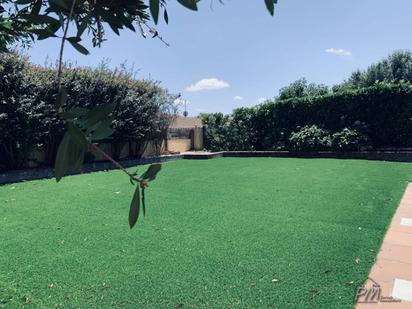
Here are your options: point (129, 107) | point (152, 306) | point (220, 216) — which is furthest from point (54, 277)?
point (129, 107)

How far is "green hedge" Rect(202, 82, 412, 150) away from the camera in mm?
15547

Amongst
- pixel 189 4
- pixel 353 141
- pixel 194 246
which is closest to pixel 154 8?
pixel 189 4

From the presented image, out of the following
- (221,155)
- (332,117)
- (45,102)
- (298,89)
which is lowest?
(221,155)

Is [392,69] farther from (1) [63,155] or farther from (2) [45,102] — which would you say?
(1) [63,155]

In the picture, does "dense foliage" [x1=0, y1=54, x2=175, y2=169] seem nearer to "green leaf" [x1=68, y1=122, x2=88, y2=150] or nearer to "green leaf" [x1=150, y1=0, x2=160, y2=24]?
"green leaf" [x1=150, y1=0, x2=160, y2=24]

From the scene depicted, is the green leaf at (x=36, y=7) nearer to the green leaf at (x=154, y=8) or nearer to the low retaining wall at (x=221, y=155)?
the green leaf at (x=154, y=8)

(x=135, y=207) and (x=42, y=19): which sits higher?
(x=42, y=19)

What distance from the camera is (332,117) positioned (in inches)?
680

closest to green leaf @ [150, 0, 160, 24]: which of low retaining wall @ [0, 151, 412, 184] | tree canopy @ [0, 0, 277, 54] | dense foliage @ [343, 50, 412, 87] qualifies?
tree canopy @ [0, 0, 277, 54]

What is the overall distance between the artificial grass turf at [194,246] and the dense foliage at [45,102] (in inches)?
94.3

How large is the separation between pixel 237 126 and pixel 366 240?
15685mm

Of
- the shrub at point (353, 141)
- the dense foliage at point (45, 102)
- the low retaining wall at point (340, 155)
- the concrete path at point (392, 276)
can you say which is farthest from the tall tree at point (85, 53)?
the shrub at point (353, 141)

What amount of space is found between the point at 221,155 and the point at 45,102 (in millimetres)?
10144

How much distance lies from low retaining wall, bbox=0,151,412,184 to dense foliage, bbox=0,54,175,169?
725mm
